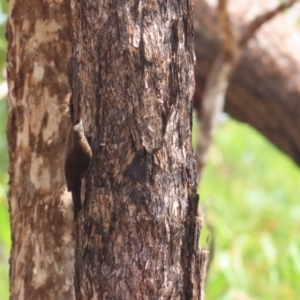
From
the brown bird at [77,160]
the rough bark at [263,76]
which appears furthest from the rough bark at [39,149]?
the rough bark at [263,76]

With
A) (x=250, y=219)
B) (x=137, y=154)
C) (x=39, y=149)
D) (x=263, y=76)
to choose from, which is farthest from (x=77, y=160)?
(x=250, y=219)

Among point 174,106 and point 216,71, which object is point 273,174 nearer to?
point 216,71

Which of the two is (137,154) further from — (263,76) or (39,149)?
(263,76)

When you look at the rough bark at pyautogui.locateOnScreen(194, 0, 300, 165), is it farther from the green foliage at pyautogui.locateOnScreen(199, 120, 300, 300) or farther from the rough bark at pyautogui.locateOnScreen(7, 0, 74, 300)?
the rough bark at pyautogui.locateOnScreen(7, 0, 74, 300)

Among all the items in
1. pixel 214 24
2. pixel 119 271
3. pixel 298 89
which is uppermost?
pixel 214 24

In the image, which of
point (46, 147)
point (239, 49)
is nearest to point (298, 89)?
point (239, 49)

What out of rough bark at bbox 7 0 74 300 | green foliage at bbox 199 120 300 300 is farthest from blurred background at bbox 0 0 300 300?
rough bark at bbox 7 0 74 300
